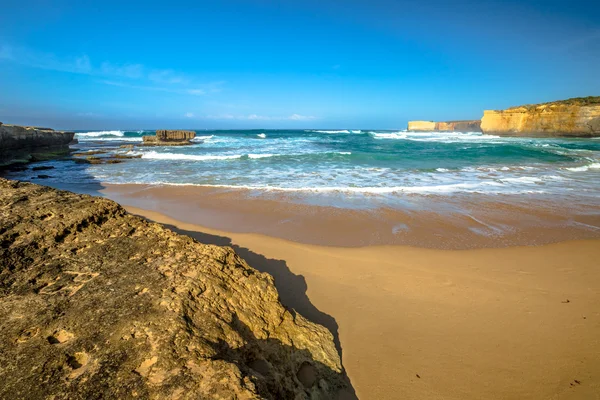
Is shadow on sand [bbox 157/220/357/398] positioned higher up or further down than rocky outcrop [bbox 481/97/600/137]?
further down

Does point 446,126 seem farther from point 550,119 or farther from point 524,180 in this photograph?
point 524,180

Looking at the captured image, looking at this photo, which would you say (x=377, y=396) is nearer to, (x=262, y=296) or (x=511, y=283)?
(x=262, y=296)

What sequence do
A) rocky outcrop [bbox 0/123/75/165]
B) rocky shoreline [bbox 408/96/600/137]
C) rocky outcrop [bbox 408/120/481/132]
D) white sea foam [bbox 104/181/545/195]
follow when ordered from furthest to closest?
1. rocky outcrop [bbox 408/120/481/132]
2. rocky shoreline [bbox 408/96/600/137]
3. rocky outcrop [bbox 0/123/75/165]
4. white sea foam [bbox 104/181/545/195]

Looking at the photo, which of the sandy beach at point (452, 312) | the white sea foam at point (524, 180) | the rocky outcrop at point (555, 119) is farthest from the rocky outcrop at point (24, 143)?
the rocky outcrop at point (555, 119)

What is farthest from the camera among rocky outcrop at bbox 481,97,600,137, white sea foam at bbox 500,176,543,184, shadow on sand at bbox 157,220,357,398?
rocky outcrop at bbox 481,97,600,137

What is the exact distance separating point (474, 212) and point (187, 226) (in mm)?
6791

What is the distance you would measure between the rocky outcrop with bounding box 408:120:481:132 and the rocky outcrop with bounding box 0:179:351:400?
117 m

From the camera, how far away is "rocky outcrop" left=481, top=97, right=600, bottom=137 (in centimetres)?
4109

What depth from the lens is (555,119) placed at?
4462cm

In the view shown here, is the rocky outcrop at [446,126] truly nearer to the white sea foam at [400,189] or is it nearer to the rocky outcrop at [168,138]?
the rocky outcrop at [168,138]

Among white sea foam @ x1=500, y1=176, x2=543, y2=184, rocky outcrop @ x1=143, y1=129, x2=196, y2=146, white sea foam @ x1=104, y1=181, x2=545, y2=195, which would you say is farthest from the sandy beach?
rocky outcrop @ x1=143, y1=129, x2=196, y2=146

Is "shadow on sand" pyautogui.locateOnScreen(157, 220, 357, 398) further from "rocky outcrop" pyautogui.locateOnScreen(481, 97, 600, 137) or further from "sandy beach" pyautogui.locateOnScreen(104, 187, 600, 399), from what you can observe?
"rocky outcrop" pyautogui.locateOnScreen(481, 97, 600, 137)

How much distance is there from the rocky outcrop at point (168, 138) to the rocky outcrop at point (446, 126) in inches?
3767

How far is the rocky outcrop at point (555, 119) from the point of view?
41.1m
